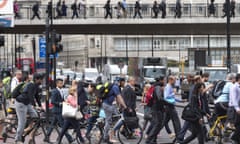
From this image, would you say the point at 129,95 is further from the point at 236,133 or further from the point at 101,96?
the point at 236,133

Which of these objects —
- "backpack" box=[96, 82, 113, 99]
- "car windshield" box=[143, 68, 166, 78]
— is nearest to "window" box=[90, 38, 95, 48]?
"car windshield" box=[143, 68, 166, 78]

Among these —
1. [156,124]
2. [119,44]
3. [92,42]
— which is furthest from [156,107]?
[92,42]

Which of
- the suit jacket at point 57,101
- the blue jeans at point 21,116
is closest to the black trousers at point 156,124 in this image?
the suit jacket at point 57,101

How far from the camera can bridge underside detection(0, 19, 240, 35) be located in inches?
1818

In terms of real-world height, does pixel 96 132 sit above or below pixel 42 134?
above

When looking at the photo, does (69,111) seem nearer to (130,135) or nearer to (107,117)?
(107,117)

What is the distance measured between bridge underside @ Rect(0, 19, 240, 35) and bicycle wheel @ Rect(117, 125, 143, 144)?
28705 millimetres

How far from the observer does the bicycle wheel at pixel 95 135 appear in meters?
15.4

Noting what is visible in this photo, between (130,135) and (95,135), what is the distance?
1.28 metres

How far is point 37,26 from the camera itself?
158ft

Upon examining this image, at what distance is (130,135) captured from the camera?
53.7ft

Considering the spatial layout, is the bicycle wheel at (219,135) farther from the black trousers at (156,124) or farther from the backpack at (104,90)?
the backpack at (104,90)

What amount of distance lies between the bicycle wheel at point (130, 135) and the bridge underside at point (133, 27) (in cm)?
2870

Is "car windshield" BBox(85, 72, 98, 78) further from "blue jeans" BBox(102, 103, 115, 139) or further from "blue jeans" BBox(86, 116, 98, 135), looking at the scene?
"blue jeans" BBox(102, 103, 115, 139)
